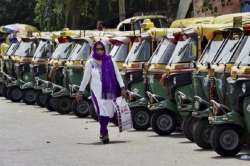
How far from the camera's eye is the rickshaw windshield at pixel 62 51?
938 inches

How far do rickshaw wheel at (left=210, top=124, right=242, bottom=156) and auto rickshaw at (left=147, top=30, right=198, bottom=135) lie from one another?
3.02 m

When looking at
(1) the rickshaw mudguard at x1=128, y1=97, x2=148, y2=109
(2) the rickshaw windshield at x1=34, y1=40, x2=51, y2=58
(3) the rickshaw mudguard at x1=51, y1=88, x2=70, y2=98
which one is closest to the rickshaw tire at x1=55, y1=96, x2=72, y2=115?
(3) the rickshaw mudguard at x1=51, y1=88, x2=70, y2=98

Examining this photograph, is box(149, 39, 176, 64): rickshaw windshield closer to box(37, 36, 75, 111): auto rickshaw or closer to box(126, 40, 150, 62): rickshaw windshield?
box(126, 40, 150, 62): rickshaw windshield

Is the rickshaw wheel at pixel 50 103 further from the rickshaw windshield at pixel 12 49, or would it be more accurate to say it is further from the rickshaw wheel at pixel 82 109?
the rickshaw windshield at pixel 12 49

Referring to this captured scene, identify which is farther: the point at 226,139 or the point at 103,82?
the point at 103,82

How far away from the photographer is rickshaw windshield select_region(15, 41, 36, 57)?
2739cm

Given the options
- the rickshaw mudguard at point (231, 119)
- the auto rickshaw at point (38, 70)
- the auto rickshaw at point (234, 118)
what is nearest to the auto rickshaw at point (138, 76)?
the auto rickshaw at point (234, 118)

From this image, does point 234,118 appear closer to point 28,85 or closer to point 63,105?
point 63,105

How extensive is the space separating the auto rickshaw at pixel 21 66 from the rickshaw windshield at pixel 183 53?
36.9 feet

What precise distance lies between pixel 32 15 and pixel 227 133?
150 feet

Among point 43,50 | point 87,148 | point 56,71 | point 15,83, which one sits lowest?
point 87,148

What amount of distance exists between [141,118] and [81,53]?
230 inches

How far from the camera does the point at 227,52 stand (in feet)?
44.1

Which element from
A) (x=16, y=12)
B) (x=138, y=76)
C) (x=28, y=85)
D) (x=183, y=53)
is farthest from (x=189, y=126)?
(x=16, y=12)
